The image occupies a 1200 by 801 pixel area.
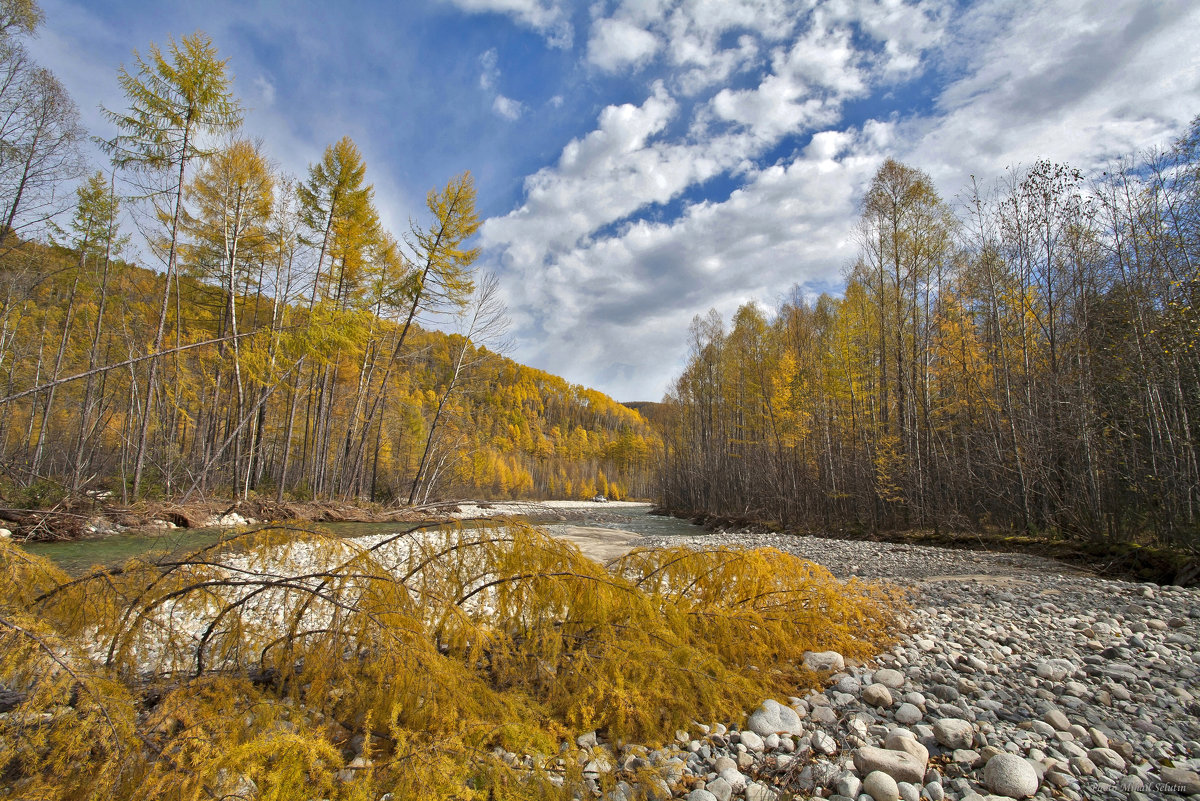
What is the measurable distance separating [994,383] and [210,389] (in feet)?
81.4

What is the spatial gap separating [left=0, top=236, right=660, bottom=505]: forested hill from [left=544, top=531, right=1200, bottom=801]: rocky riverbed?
29.5ft

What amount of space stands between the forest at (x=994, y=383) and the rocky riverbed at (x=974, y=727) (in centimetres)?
548

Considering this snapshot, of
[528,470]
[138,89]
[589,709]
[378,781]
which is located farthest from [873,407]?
[528,470]

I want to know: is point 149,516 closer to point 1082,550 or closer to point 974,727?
point 974,727

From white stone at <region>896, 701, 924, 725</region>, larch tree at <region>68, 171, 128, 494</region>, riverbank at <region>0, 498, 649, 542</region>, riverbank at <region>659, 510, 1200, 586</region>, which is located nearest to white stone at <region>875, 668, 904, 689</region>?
white stone at <region>896, 701, 924, 725</region>

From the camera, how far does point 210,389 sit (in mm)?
17031

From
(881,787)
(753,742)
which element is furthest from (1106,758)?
(753,742)

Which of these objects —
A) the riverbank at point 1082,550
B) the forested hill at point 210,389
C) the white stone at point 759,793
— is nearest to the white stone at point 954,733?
the white stone at point 759,793

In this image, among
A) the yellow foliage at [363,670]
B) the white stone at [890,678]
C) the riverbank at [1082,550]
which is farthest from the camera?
the riverbank at [1082,550]

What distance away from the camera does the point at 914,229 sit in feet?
45.8

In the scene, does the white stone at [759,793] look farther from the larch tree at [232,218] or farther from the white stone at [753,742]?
the larch tree at [232,218]

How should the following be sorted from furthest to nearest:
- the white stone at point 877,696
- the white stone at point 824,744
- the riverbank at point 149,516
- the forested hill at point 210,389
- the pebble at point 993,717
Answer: the forested hill at point 210,389 < the riverbank at point 149,516 < the white stone at point 877,696 < the white stone at point 824,744 < the pebble at point 993,717

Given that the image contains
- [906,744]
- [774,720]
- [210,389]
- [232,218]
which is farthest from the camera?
[210,389]

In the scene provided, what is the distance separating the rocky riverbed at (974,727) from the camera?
2.05m
